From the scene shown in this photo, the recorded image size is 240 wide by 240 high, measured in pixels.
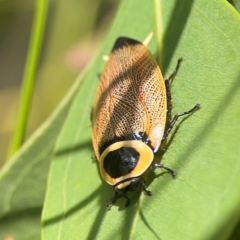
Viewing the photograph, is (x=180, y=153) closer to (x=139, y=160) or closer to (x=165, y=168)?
(x=165, y=168)

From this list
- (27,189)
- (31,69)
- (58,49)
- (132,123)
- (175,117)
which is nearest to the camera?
(175,117)

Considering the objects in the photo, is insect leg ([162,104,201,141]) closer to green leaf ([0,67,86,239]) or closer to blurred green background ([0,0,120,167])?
green leaf ([0,67,86,239])

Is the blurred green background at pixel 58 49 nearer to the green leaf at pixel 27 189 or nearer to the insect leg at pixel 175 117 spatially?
the green leaf at pixel 27 189

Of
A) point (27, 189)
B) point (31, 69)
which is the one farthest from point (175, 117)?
point (27, 189)

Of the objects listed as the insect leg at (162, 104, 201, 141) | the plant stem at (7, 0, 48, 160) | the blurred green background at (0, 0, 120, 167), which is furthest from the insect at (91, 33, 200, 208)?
the blurred green background at (0, 0, 120, 167)

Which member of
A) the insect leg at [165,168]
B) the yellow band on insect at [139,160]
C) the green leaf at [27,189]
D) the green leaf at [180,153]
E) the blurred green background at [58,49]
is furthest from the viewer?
the blurred green background at [58,49]

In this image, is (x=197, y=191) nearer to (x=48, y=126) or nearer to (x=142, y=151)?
(x=142, y=151)

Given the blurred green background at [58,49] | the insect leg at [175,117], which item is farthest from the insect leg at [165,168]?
the blurred green background at [58,49]
